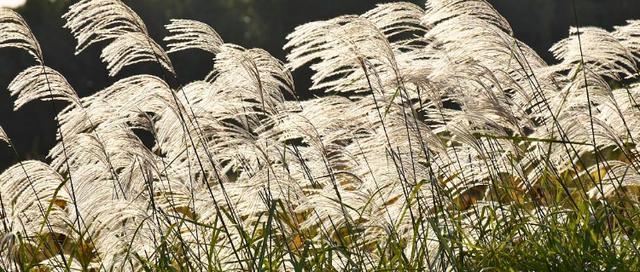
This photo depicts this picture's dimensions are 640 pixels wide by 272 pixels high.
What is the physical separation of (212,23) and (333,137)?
76.8 feet

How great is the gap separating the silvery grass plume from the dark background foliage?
17.4 metres

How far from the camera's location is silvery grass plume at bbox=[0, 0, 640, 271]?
453 centimetres

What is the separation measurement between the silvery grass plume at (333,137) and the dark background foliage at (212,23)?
17.4 metres

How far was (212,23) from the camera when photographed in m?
27.9

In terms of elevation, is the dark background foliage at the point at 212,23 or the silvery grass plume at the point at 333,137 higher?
the silvery grass plume at the point at 333,137

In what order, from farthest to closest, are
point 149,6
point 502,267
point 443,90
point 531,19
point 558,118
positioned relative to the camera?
1. point 149,6
2. point 531,19
3. point 558,118
4. point 443,90
5. point 502,267

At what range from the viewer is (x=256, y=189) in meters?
4.53

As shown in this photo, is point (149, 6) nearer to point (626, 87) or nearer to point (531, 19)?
point (531, 19)

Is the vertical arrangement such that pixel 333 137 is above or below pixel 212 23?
above

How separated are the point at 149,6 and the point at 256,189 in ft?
78.7

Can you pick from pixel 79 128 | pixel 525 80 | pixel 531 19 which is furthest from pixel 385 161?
pixel 531 19

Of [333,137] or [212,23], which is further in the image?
[212,23]

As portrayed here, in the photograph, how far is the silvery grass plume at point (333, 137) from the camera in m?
4.53

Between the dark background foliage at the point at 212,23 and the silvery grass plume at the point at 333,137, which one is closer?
the silvery grass plume at the point at 333,137
